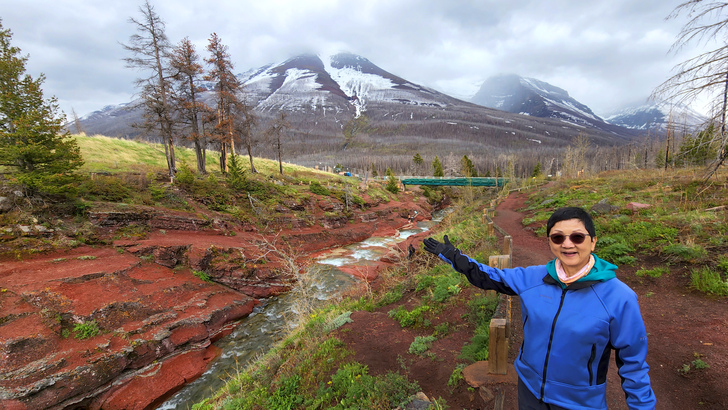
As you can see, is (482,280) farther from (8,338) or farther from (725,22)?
(8,338)

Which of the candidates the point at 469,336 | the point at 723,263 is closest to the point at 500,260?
the point at 469,336

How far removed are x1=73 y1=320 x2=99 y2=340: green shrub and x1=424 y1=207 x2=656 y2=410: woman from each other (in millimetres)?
12514

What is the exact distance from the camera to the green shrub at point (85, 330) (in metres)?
8.93

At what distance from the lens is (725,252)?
6.14 m

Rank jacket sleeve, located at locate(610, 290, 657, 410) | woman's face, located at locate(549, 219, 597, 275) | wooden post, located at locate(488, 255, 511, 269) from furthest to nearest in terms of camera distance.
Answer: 1. wooden post, located at locate(488, 255, 511, 269)
2. woman's face, located at locate(549, 219, 597, 275)
3. jacket sleeve, located at locate(610, 290, 657, 410)

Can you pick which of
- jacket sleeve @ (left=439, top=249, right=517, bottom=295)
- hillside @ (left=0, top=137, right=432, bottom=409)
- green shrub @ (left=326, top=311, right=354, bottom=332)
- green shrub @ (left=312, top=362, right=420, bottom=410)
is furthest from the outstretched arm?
hillside @ (left=0, top=137, right=432, bottom=409)

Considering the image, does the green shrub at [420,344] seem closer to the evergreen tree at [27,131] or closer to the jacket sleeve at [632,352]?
the jacket sleeve at [632,352]

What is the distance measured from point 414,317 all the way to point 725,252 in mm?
7022

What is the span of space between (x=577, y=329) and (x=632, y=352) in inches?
13.2

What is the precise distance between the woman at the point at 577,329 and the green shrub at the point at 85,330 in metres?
12.5

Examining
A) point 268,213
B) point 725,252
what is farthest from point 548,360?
point 268,213

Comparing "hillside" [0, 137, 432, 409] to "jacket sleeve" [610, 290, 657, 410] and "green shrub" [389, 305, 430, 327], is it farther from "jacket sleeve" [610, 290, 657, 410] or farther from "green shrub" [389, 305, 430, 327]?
"jacket sleeve" [610, 290, 657, 410]

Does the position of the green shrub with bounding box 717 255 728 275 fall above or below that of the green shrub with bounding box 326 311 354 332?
above

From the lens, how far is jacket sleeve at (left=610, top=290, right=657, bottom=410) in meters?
1.89
